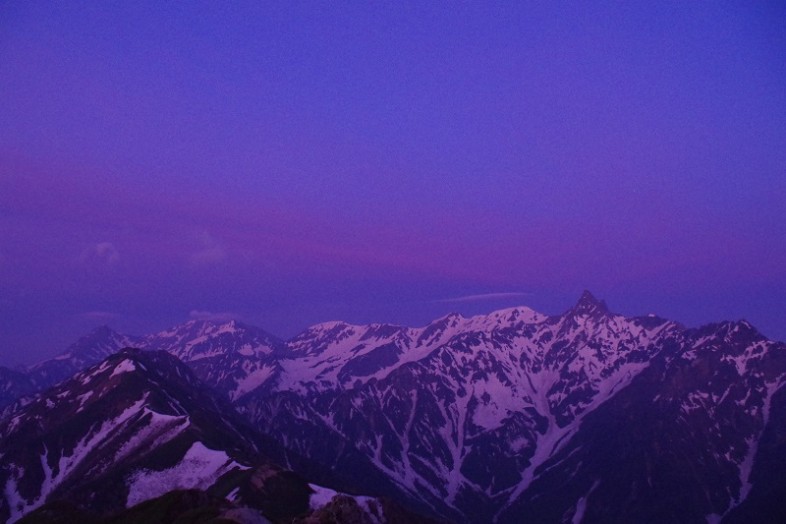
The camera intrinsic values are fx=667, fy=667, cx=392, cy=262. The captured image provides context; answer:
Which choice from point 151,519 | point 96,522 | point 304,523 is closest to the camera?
point 304,523

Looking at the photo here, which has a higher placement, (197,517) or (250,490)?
(197,517)

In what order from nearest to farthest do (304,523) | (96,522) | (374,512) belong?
(304,523) < (96,522) < (374,512)

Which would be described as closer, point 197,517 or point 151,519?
point 197,517

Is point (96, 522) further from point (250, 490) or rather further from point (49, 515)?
point (250, 490)

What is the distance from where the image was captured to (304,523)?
123625 millimetres

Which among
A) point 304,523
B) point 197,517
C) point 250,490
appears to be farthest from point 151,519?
point 250,490

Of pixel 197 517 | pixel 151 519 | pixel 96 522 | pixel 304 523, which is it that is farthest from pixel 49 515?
pixel 304 523

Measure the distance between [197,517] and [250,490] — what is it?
68592 millimetres

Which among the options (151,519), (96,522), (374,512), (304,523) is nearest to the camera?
(304,523)

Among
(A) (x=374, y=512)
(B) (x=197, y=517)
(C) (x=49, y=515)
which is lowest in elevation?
(A) (x=374, y=512)

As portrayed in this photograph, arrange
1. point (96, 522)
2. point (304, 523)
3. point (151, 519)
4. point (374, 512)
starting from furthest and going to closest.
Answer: point (374, 512) → point (96, 522) → point (151, 519) → point (304, 523)

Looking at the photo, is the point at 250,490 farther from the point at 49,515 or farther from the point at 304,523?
the point at 304,523

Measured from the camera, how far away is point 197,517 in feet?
416

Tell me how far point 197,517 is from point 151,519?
51.4 feet
